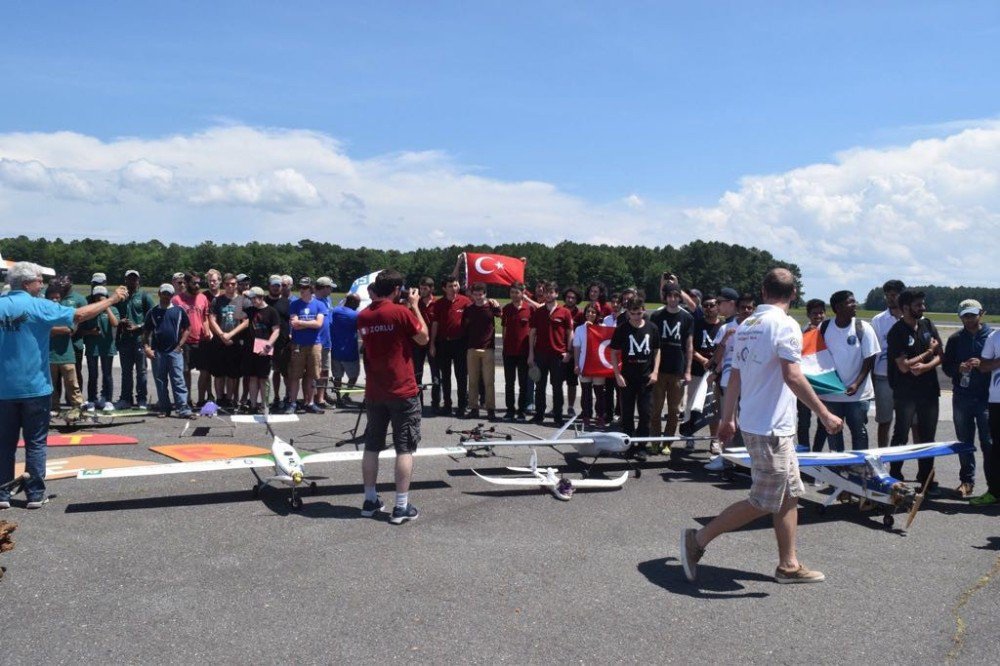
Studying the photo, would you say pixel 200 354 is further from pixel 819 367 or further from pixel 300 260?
pixel 300 260

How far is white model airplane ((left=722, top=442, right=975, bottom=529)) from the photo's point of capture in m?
6.08

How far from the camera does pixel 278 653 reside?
12.2ft

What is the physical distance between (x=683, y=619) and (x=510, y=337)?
7.36m

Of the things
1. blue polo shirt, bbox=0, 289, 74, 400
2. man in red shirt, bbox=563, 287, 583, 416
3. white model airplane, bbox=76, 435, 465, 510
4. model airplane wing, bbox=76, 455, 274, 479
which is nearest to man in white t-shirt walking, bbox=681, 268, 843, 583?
white model airplane, bbox=76, 435, 465, 510

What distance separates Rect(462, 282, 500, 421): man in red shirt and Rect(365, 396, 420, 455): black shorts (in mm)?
5009

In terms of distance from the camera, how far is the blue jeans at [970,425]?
7.14m

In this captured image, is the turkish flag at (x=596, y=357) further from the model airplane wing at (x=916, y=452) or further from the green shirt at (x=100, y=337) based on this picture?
the green shirt at (x=100, y=337)

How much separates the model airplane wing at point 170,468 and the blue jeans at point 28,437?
33 cm

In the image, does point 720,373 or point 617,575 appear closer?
point 617,575

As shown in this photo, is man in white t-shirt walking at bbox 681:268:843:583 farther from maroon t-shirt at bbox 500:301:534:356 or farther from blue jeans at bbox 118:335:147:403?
blue jeans at bbox 118:335:147:403

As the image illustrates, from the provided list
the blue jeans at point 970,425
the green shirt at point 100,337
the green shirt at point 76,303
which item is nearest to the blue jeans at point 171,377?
the green shirt at point 100,337

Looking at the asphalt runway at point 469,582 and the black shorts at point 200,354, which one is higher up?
the black shorts at point 200,354

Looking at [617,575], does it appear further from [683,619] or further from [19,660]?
[19,660]

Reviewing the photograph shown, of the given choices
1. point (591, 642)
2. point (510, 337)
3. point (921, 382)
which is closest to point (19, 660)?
point (591, 642)
